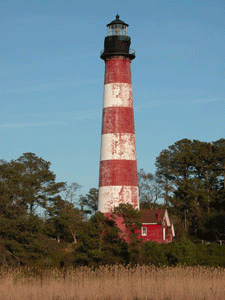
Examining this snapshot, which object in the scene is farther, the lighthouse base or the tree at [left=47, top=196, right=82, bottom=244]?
the tree at [left=47, top=196, right=82, bottom=244]

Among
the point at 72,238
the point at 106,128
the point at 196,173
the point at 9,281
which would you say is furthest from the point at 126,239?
the point at 196,173

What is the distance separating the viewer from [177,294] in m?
12.1

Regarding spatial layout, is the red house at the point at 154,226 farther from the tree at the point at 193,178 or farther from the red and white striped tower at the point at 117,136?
the red and white striped tower at the point at 117,136

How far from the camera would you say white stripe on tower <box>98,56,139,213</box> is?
32.2 m

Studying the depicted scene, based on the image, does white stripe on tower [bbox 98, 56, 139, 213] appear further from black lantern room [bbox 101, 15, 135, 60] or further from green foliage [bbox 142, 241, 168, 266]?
green foliage [bbox 142, 241, 168, 266]

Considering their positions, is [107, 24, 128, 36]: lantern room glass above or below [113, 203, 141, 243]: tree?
above

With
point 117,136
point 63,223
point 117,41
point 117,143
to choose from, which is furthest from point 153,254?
point 63,223

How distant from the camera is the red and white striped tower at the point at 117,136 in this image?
106ft

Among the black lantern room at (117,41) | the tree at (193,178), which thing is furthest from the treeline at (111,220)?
the black lantern room at (117,41)

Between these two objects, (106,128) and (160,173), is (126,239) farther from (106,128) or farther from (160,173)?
(160,173)

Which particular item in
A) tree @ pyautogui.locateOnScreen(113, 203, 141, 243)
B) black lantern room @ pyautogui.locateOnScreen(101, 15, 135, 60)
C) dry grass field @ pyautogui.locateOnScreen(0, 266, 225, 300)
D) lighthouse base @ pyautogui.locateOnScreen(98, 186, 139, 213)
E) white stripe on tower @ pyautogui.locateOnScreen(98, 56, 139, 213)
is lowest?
dry grass field @ pyautogui.locateOnScreen(0, 266, 225, 300)

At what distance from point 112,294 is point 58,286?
131 centimetres

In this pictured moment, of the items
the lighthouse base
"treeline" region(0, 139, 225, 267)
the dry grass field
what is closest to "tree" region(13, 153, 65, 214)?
"treeline" region(0, 139, 225, 267)

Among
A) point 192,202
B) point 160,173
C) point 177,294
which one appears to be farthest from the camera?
point 160,173
